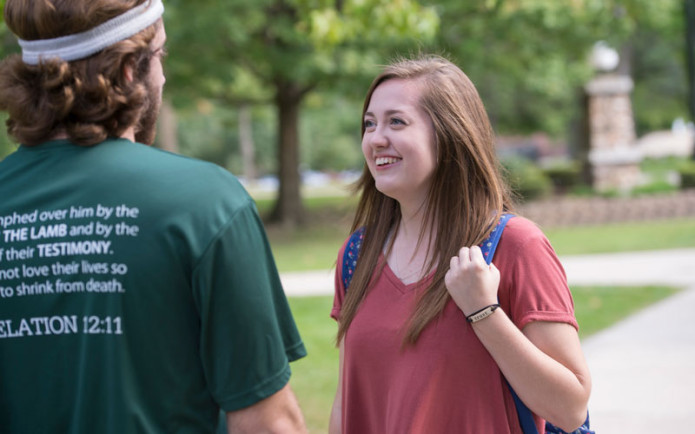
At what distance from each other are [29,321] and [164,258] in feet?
1.05

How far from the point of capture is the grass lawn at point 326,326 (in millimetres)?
5645

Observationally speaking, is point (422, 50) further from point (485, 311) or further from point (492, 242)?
point (485, 311)

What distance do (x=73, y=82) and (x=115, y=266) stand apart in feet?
1.29

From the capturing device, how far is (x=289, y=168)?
19.8 metres

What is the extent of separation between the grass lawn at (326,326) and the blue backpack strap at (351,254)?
2.81m

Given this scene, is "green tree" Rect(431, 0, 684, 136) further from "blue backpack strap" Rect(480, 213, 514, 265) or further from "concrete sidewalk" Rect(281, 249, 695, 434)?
"blue backpack strap" Rect(480, 213, 514, 265)

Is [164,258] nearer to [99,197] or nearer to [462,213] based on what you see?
[99,197]

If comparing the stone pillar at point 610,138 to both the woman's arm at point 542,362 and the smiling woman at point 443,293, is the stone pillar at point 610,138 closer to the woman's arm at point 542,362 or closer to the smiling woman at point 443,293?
the smiling woman at point 443,293

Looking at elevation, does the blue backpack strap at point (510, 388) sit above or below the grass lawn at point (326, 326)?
above

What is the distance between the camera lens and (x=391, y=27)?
6223 millimetres

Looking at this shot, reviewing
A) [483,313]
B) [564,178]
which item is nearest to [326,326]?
[483,313]

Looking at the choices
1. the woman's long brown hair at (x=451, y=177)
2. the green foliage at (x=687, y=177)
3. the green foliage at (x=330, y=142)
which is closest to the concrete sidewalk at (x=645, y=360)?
the woman's long brown hair at (x=451, y=177)

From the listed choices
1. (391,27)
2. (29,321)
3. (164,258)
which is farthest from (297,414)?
(391,27)

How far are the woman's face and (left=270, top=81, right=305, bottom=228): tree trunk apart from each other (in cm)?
1721
